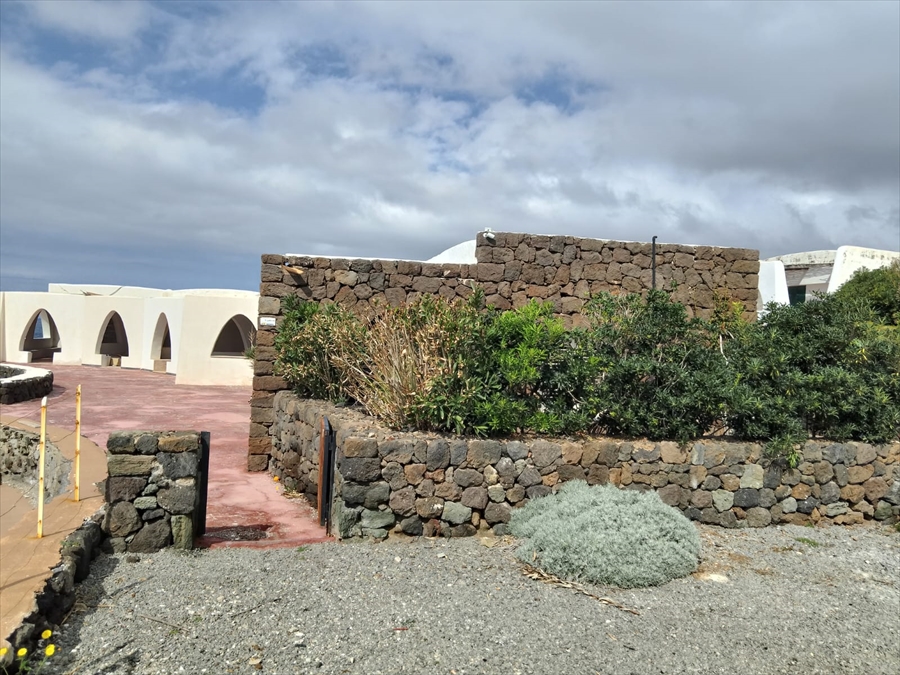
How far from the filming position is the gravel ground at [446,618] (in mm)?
4168

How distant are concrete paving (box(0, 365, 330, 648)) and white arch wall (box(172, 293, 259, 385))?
0.68m

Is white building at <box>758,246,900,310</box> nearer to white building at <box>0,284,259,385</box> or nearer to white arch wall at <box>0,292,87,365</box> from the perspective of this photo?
white building at <box>0,284,259,385</box>

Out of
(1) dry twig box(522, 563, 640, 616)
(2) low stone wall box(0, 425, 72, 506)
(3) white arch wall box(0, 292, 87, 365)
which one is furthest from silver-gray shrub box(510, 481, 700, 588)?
(3) white arch wall box(0, 292, 87, 365)

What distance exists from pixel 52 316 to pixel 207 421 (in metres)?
17.9

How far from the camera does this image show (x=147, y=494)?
19.3ft

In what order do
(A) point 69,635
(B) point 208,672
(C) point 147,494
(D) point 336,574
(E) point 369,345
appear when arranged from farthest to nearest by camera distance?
1. (E) point 369,345
2. (C) point 147,494
3. (D) point 336,574
4. (A) point 69,635
5. (B) point 208,672

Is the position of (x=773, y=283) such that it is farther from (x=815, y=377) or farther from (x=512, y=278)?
(x=815, y=377)

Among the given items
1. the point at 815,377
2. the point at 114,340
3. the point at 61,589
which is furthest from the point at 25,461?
the point at 114,340

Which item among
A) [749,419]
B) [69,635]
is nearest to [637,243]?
[749,419]

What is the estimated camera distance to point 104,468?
7.82 meters

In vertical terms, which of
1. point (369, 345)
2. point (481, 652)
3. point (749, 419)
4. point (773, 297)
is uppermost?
→ point (773, 297)

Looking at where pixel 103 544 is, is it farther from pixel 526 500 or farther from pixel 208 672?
pixel 526 500

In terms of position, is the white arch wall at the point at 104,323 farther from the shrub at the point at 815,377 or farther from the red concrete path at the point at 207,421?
the shrub at the point at 815,377

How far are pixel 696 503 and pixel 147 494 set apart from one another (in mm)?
5325
